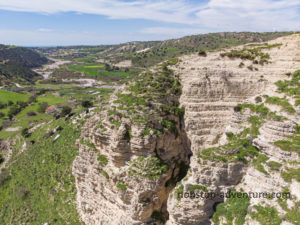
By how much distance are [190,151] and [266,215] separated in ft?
35.0

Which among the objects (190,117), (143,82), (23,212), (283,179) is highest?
(143,82)

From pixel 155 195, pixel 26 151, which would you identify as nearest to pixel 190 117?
pixel 155 195

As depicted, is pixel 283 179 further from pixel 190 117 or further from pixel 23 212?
pixel 23 212

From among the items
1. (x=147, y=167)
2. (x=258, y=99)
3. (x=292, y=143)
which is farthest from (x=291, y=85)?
(x=147, y=167)

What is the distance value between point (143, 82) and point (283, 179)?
1899cm

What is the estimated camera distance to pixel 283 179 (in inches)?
628

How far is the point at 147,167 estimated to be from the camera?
67.5ft

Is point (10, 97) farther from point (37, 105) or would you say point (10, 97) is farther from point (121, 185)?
point (121, 185)

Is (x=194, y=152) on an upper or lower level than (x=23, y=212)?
upper

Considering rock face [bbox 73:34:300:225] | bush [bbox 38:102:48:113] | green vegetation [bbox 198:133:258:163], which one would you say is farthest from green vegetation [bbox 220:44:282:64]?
bush [bbox 38:102:48:113]

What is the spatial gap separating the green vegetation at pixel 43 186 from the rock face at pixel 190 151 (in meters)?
4.51

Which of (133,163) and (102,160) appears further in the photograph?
(102,160)

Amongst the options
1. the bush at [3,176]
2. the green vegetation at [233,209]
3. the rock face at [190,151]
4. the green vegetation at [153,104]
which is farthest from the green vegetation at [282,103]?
the bush at [3,176]

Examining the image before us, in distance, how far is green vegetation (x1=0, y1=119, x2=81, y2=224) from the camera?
31156mm
